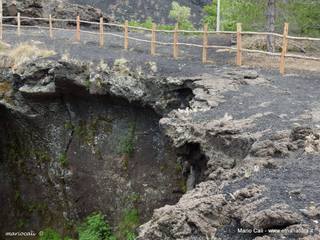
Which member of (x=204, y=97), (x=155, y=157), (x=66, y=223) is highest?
(x=204, y=97)

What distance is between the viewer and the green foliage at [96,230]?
53.1 ft

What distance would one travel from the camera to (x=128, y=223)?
16.0 m

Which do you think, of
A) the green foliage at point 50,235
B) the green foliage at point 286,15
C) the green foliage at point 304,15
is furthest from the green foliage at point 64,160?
the green foliage at point 304,15

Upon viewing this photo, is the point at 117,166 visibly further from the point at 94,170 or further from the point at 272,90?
the point at 272,90

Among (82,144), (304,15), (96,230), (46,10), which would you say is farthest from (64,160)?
(46,10)

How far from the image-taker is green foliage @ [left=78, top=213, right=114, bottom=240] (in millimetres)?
16188

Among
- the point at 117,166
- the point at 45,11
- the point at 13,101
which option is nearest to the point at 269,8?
the point at 117,166

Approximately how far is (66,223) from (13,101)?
171 inches

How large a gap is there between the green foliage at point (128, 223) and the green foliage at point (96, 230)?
1.40 ft

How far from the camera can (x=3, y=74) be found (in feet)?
56.2

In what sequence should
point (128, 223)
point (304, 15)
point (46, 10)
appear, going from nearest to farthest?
point (128, 223), point (304, 15), point (46, 10)

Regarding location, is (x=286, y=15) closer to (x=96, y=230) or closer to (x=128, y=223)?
(x=128, y=223)

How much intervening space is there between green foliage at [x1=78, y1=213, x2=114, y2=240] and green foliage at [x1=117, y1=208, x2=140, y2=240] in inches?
16.8

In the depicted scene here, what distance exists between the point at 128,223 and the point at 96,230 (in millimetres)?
1134
